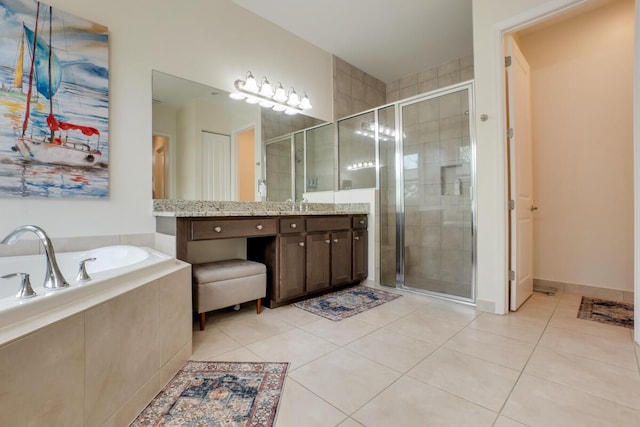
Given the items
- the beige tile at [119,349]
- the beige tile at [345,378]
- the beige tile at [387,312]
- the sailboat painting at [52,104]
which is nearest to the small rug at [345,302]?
the beige tile at [387,312]

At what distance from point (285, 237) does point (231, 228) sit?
481 millimetres

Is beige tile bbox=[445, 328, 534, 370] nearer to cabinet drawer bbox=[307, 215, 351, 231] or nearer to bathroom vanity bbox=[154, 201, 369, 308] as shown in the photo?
bathroom vanity bbox=[154, 201, 369, 308]

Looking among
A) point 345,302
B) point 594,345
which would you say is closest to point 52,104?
point 345,302

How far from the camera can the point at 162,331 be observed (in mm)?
1327

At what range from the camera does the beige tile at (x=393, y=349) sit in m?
1.56

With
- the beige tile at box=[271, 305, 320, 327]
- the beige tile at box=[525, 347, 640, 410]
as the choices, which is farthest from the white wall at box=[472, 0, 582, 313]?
the beige tile at box=[271, 305, 320, 327]

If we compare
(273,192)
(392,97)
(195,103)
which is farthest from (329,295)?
(392,97)

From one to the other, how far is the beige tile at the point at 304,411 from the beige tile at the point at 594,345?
55.2 inches

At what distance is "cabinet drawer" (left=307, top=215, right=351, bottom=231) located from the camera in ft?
8.59

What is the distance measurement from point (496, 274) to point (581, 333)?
0.58 metres

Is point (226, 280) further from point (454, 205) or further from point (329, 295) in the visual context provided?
point (454, 205)

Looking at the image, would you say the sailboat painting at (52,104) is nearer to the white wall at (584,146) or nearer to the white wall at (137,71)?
the white wall at (137,71)

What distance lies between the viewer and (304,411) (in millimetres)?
1190

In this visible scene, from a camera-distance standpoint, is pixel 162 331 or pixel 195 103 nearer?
pixel 162 331
